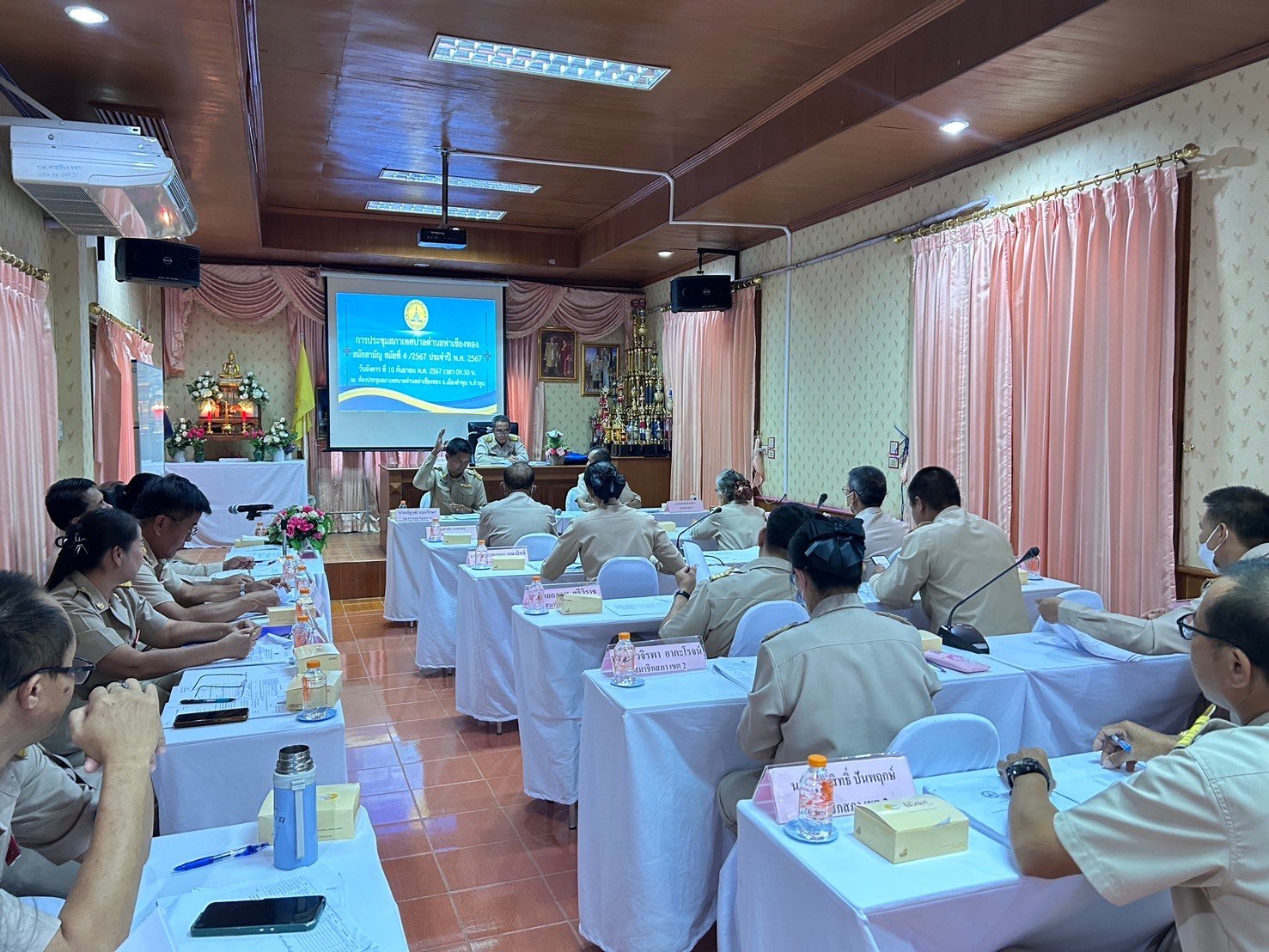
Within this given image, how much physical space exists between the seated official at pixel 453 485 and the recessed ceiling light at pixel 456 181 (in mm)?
2274

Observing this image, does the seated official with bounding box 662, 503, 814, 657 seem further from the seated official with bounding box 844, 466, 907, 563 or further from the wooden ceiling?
the wooden ceiling

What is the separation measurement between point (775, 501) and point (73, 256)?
18.7ft

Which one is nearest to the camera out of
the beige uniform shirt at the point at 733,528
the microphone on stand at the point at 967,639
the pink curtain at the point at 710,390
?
the microphone on stand at the point at 967,639

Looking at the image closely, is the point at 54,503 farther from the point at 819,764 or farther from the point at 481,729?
the point at 819,764

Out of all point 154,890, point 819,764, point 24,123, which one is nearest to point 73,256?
point 24,123

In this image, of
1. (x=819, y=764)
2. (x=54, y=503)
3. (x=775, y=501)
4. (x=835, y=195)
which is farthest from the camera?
(x=775, y=501)

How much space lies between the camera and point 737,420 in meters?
8.66

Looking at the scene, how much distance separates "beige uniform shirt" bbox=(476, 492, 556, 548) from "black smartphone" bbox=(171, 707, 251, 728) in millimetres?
3097

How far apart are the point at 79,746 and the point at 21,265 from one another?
3955 millimetres

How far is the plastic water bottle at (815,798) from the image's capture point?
65.1 inches

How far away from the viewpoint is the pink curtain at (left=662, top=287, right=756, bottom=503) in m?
8.53

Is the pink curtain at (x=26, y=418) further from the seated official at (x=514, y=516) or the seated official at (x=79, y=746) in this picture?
the seated official at (x=79, y=746)

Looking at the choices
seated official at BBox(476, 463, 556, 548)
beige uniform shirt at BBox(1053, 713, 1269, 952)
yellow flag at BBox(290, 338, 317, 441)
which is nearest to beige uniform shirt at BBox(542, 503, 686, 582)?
seated official at BBox(476, 463, 556, 548)

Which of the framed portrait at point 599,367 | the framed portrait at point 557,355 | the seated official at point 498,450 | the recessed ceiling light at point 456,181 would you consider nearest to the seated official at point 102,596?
the recessed ceiling light at point 456,181
